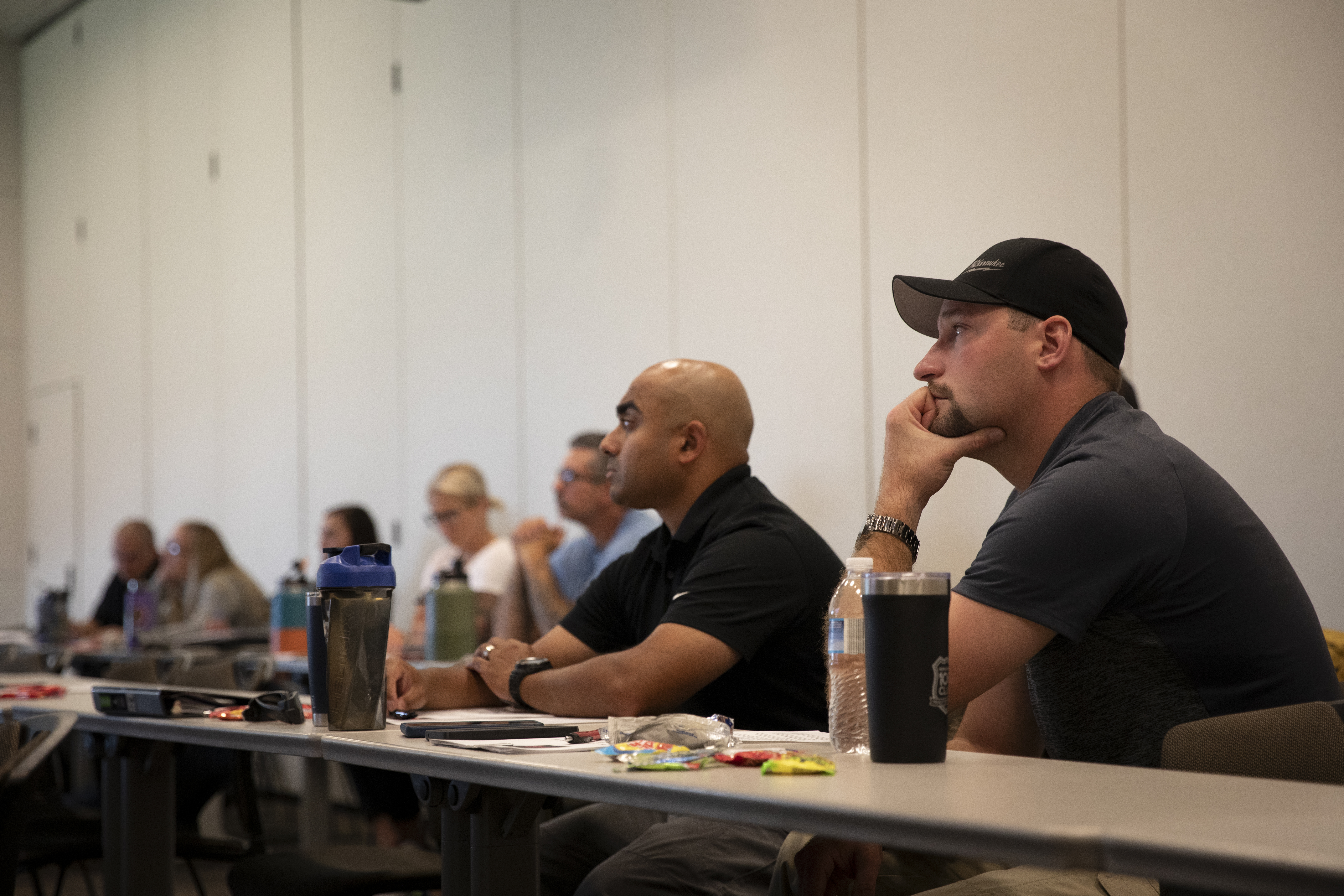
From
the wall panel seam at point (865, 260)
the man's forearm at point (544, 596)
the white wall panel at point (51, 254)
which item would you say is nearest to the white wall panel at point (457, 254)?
the man's forearm at point (544, 596)

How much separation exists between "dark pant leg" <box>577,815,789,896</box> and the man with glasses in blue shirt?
251 cm

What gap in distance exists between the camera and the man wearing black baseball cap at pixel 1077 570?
1.33 m

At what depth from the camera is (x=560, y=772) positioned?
1.20 meters

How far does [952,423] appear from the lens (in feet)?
5.48

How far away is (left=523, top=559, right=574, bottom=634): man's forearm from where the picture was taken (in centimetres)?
432

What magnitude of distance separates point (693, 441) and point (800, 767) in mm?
1283

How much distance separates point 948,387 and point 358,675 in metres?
0.87

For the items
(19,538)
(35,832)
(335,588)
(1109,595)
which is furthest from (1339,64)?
(19,538)

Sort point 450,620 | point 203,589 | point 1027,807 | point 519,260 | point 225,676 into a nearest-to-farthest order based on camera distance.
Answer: point 1027,807 < point 225,676 < point 450,620 < point 519,260 < point 203,589

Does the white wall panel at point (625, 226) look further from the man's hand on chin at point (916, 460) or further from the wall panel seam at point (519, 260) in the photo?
the man's hand on chin at point (916, 460)

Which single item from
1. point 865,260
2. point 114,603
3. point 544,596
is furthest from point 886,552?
point 114,603

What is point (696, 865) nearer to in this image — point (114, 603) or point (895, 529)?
point (895, 529)

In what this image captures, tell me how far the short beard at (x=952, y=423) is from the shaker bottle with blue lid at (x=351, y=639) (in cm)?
75

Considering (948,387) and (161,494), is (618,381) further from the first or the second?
(161,494)
